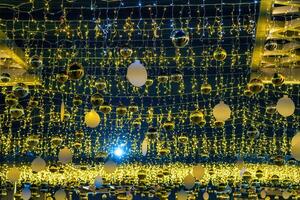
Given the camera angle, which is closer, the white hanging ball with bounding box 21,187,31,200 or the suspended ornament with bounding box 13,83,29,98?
the suspended ornament with bounding box 13,83,29,98

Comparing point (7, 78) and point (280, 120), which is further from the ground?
point (280, 120)

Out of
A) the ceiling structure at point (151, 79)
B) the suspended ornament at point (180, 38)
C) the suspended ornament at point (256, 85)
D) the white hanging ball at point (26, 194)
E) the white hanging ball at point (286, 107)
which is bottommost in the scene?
the white hanging ball at point (286, 107)

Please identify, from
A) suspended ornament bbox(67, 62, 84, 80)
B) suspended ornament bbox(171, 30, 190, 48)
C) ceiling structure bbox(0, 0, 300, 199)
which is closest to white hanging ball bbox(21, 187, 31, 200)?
ceiling structure bbox(0, 0, 300, 199)

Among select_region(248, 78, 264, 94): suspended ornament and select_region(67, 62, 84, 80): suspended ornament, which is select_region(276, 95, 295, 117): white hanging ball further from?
select_region(67, 62, 84, 80): suspended ornament

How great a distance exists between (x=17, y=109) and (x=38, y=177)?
47.3 ft

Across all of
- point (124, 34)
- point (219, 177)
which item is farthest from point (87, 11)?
point (219, 177)

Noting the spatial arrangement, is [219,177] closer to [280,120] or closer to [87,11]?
[280,120]

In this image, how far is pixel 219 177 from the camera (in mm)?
18734

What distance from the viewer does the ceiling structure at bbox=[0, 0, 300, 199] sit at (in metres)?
5.67

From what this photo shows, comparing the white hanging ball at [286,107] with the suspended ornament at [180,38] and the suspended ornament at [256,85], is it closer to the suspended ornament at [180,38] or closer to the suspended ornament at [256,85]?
the suspended ornament at [256,85]

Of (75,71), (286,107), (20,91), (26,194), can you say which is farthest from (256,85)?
(26,194)

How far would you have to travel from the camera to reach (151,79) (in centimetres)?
614

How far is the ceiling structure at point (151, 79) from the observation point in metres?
5.67

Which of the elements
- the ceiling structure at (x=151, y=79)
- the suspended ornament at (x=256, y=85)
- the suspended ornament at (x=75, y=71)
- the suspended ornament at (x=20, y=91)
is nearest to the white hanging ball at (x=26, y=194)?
the ceiling structure at (x=151, y=79)
